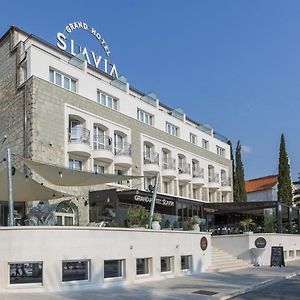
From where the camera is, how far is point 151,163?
124 ft

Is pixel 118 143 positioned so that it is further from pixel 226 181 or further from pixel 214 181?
pixel 226 181

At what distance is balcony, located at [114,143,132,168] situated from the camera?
33.7 meters

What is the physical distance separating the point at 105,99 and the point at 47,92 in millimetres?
6283

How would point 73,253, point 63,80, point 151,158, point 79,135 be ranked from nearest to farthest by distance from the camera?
point 73,253
point 79,135
point 63,80
point 151,158

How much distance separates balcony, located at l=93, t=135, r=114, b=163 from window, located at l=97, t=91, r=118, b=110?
2561mm

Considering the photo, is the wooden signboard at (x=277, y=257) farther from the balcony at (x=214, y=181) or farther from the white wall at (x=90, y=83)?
the balcony at (x=214, y=181)

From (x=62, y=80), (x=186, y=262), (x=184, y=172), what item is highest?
(x=62, y=80)

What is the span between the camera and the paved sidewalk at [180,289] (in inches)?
555

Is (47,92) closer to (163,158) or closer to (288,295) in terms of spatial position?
(163,158)

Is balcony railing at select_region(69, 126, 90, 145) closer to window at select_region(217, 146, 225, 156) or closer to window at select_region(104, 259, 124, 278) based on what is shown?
window at select_region(104, 259, 124, 278)

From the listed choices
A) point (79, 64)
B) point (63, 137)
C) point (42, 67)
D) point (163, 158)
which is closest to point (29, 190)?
point (63, 137)

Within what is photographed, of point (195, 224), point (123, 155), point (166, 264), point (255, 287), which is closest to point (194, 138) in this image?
point (123, 155)

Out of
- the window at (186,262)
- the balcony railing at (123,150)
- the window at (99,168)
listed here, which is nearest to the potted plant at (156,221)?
the window at (186,262)

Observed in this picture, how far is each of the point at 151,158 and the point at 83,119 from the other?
893 cm
